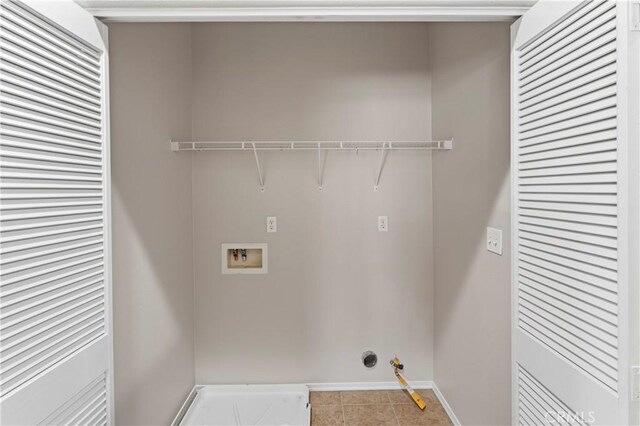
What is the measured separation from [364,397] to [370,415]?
193 mm

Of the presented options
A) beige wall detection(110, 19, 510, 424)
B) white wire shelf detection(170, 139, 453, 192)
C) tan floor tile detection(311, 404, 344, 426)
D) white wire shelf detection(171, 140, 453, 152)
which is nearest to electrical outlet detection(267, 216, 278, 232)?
beige wall detection(110, 19, 510, 424)

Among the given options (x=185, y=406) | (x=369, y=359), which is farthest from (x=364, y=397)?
(x=185, y=406)

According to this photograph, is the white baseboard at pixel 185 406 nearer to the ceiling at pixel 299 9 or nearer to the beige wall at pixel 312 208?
the beige wall at pixel 312 208

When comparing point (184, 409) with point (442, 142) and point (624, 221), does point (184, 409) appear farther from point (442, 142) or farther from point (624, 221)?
point (624, 221)

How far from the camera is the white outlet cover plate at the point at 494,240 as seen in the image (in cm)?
168

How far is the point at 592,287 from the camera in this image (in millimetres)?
849

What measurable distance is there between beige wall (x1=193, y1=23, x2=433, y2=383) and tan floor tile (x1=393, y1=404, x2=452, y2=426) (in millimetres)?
258

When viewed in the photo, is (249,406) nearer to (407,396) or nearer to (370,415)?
(370,415)

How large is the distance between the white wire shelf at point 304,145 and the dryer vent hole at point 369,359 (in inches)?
54.9

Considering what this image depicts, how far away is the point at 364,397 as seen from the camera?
2.50 meters

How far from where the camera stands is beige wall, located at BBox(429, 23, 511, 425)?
167cm

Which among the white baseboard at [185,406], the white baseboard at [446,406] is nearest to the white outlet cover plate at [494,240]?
the white baseboard at [446,406]

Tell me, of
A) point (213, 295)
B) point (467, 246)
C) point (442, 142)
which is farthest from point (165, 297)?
point (442, 142)

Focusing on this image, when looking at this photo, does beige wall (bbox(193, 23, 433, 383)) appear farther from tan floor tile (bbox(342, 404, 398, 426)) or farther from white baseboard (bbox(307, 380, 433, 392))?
tan floor tile (bbox(342, 404, 398, 426))
